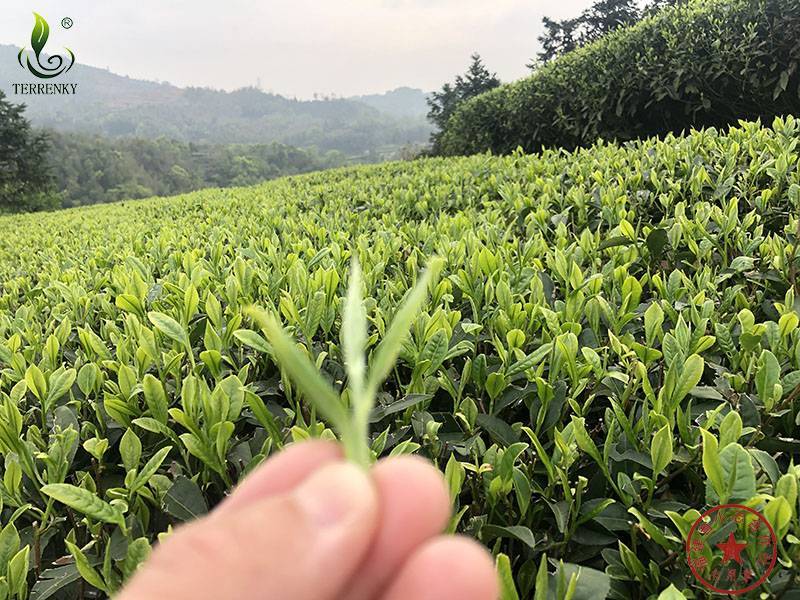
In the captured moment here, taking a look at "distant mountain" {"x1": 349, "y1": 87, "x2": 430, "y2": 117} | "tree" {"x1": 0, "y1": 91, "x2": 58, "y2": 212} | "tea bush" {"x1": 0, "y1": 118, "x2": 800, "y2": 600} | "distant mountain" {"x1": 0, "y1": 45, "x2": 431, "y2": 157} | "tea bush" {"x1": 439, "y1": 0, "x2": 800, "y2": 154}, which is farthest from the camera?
"distant mountain" {"x1": 349, "y1": 87, "x2": 430, "y2": 117}

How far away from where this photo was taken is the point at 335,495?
0.43 m

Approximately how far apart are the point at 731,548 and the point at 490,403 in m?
0.52

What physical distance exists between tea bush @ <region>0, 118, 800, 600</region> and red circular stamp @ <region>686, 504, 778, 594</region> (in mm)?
25

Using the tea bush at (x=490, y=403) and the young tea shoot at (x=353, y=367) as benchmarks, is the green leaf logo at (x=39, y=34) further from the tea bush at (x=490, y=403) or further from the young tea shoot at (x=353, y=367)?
the young tea shoot at (x=353, y=367)

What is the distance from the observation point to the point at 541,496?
1026 mm

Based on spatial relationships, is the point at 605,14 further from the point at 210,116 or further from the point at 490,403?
the point at 210,116

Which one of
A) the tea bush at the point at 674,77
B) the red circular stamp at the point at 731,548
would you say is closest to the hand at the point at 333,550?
the red circular stamp at the point at 731,548

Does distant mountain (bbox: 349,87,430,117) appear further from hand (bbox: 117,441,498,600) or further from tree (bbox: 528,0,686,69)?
hand (bbox: 117,441,498,600)

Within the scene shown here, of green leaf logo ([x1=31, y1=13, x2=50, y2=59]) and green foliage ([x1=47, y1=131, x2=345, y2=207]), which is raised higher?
green foliage ([x1=47, y1=131, x2=345, y2=207])

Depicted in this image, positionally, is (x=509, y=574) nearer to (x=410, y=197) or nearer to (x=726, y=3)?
(x=410, y=197)

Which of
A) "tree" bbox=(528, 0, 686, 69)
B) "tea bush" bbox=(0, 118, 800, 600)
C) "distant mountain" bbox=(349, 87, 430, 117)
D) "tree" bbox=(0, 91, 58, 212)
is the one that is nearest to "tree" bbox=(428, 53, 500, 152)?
"tree" bbox=(528, 0, 686, 69)

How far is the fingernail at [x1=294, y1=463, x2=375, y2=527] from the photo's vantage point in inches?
16.6

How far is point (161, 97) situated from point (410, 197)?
161 metres

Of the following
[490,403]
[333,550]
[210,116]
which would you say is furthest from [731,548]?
[210,116]
